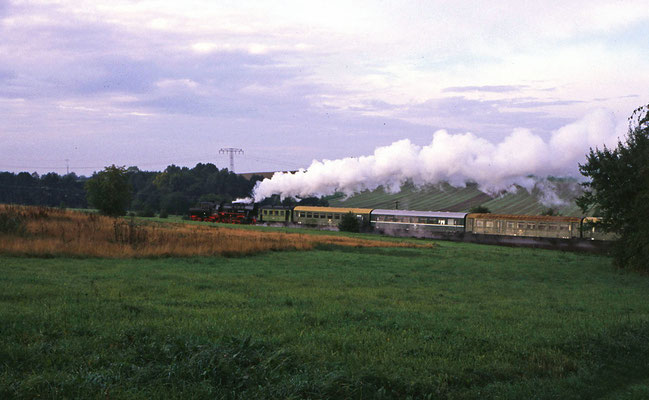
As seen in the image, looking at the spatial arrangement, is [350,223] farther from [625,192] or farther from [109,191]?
[625,192]

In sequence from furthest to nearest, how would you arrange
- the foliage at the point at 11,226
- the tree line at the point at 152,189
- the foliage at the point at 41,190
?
the foliage at the point at 41,190, the tree line at the point at 152,189, the foliage at the point at 11,226

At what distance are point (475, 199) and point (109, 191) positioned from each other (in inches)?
3374

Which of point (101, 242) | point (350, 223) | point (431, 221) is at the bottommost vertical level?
point (350, 223)

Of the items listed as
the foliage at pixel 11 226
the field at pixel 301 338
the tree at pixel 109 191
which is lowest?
the field at pixel 301 338

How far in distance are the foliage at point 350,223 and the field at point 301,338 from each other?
1727 inches

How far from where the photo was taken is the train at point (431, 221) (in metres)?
52.2

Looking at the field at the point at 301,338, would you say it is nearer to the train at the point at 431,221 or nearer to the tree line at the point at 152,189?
the train at the point at 431,221

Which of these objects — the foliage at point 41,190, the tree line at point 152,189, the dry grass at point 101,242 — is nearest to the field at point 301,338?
the dry grass at point 101,242

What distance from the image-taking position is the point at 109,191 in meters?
65.4

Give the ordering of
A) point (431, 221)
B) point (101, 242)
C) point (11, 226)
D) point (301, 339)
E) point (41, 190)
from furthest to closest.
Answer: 1. point (41, 190)
2. point (431, 221)
3. point (11, 226)
4. point (101, 242)
5. point (301, 339)

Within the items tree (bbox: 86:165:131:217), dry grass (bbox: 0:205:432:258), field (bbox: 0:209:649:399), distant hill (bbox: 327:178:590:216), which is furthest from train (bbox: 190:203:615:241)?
distant hill (bbox: 327:178:590:216)

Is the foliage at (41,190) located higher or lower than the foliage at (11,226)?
higher

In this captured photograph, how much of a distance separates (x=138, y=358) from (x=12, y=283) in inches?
305

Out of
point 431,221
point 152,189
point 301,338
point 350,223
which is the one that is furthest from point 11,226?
point 152,189
